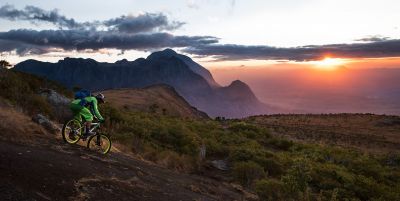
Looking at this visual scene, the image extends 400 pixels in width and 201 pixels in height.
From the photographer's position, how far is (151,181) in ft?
40.5

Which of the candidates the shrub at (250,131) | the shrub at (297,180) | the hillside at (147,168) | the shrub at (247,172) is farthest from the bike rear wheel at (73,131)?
the shrub at (250,131)

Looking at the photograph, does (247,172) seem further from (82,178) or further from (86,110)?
(82,178)

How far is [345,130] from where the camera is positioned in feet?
205

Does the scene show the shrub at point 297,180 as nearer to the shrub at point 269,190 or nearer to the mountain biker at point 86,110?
the shrub at point 269,190

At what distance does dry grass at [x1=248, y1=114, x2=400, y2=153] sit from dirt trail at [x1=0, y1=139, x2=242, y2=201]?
35.3 meters

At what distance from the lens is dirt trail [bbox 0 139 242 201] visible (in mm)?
8953

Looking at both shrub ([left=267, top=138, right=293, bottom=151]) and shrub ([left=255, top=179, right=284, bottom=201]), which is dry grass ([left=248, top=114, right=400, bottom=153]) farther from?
shrub ([left=255, top=179, right=284, bottom=201])

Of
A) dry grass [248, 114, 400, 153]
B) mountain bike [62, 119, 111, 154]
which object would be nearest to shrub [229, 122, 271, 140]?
dry grass [248, 114, 400, 153]

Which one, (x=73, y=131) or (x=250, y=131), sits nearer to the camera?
(x=73, y=131)

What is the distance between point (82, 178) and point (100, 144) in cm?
443

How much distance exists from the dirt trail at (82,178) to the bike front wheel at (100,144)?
0.44 m

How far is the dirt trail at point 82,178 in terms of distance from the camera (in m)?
8.95

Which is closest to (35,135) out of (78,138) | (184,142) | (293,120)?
(78,138)

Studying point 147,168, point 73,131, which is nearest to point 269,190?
point 147,168
